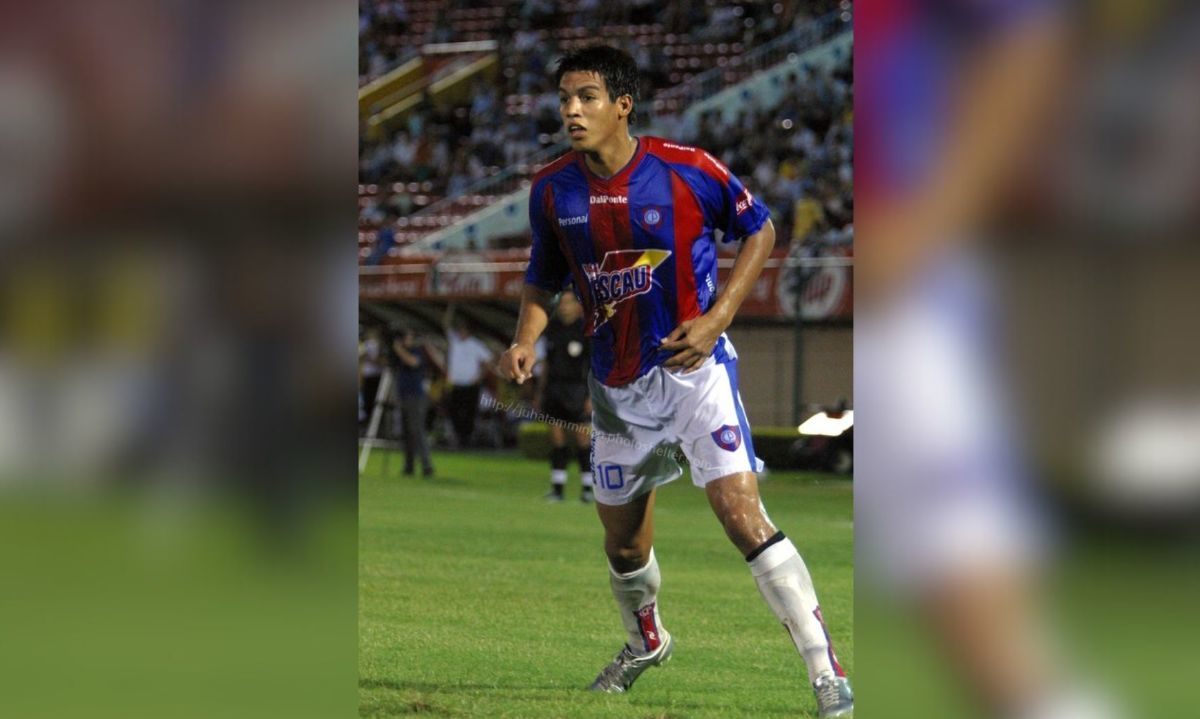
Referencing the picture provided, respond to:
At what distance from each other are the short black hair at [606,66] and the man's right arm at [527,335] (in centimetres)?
75

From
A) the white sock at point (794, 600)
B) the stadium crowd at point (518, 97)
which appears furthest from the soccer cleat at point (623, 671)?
the stadium crowd at point (518, 97)

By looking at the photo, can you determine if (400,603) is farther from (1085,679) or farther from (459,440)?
(459,440)

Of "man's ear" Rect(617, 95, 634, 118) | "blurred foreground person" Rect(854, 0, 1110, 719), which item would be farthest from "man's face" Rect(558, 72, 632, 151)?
"blurred foreground person" Rect(854, 0, 1110, 719)

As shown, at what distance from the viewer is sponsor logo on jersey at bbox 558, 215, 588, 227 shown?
4793mm

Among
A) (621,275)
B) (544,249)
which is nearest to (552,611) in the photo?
(544,249)

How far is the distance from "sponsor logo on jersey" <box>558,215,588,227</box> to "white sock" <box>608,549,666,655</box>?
123 cm

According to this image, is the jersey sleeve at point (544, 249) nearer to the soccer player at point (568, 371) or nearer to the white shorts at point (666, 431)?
the white shorts at point (666, 431)

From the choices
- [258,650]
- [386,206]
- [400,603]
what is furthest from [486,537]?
[386,206]

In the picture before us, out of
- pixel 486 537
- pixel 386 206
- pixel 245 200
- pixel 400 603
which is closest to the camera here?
pixel 245 200

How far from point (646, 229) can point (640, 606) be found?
1.40 m

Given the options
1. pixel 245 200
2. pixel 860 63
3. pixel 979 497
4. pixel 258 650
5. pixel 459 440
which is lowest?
pixel 459 440

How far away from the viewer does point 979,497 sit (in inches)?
55.4

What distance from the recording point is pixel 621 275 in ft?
15.8

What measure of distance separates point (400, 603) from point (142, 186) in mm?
6016
